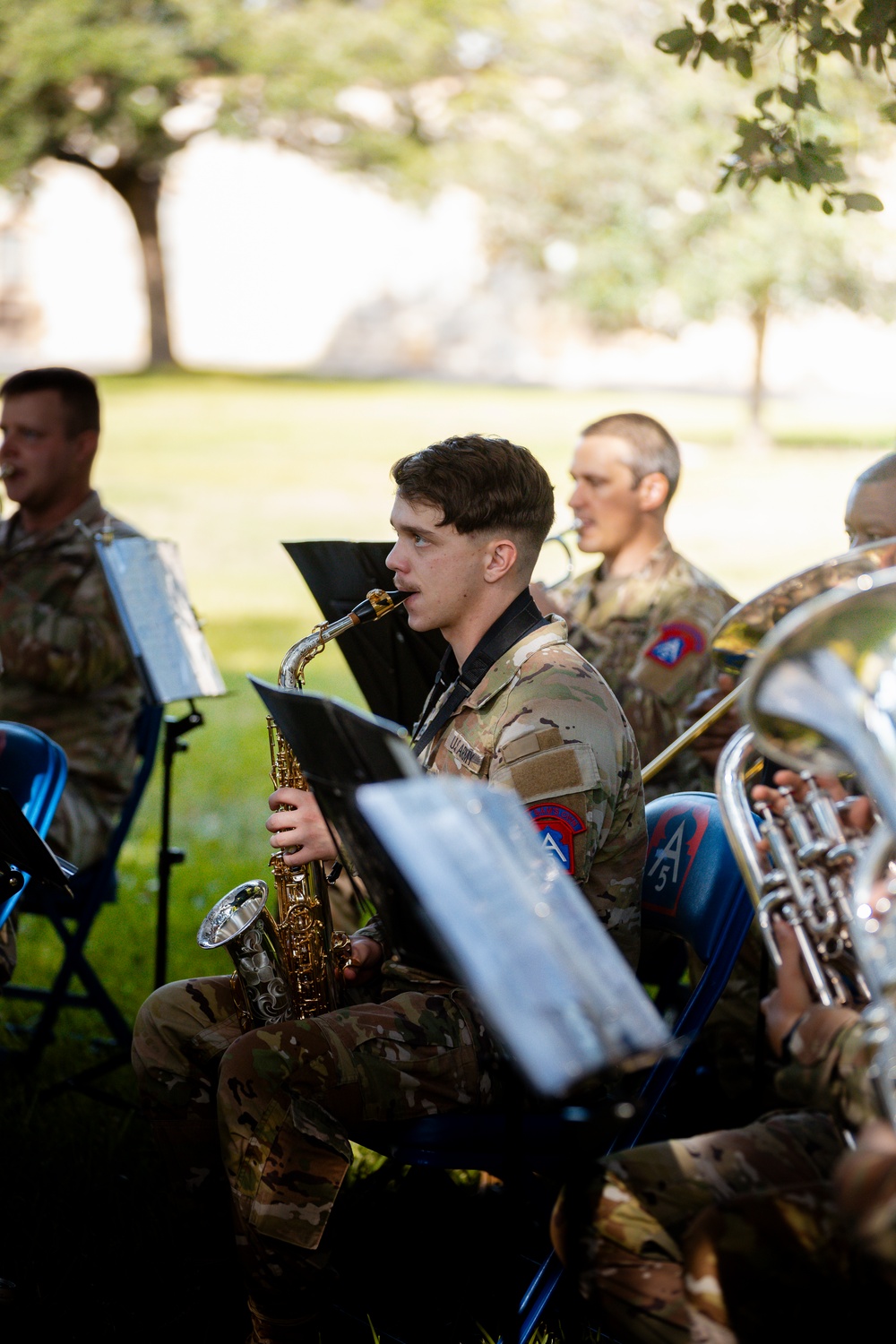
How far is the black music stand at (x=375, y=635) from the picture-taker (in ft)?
10.7

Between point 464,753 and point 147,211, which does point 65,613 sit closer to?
point 464,753

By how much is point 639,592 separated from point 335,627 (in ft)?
5.83

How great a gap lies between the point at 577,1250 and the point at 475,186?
21.3m

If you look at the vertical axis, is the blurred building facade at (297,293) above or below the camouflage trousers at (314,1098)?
above

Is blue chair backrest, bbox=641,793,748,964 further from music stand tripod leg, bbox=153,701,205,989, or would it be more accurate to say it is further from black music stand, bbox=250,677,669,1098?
music stand tripod leg, bbox=153,701,205,989

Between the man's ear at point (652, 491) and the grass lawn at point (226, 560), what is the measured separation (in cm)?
215

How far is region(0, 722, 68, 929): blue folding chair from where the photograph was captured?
327 centimetres

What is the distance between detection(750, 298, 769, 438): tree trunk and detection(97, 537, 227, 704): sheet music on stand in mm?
15193

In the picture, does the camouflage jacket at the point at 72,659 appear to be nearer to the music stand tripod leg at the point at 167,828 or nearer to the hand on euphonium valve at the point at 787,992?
the music stand tripod leg at the point at 167,828

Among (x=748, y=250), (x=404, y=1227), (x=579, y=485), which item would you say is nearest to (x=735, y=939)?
(x=404, y=1227)

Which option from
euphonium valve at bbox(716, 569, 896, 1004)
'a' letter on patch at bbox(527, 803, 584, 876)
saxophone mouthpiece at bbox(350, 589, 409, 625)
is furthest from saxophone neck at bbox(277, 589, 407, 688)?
euphonium valve at bbox(716, 569, 896, 1004)

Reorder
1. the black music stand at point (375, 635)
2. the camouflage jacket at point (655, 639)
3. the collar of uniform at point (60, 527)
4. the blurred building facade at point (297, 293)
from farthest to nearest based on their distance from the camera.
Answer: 1. the blurred building facade at point (297, 293)
2. the collar of uniform at point (60, 527)
3. the camouflage jacket at point (655, 639)
4. the black music stand at point (375, 635)

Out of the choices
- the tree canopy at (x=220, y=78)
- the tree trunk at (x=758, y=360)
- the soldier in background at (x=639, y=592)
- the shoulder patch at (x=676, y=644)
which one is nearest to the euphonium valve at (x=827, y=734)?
the soldier in background at (x=639, y=592)

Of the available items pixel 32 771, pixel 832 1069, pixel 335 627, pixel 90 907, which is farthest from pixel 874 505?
pixel 90 907
